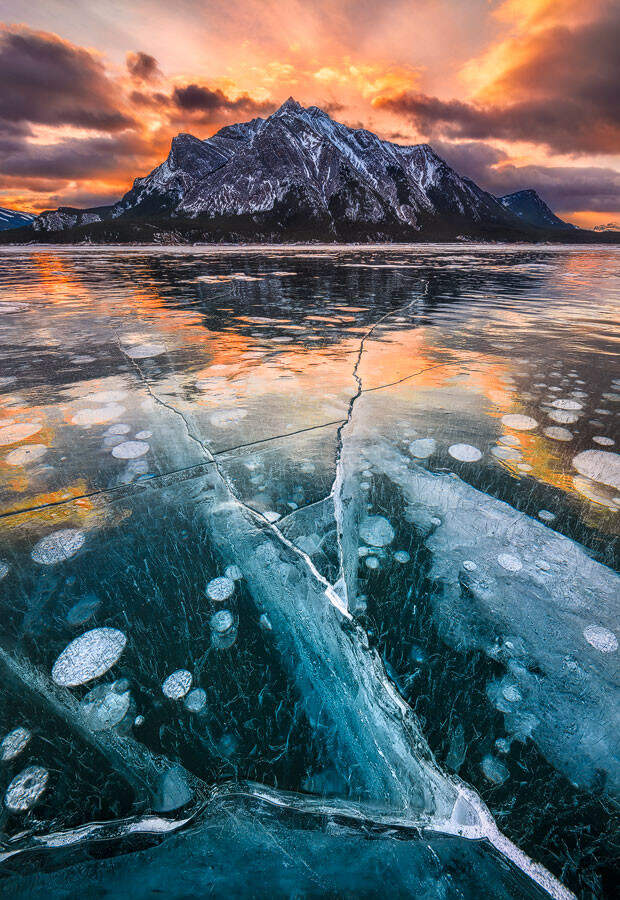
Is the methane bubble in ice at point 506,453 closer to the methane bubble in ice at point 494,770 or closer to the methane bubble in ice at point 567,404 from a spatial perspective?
the methane bubble in ice at point 567,404

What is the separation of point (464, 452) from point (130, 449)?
234cm

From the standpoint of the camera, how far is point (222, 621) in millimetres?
1492

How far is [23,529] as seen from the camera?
192 cm

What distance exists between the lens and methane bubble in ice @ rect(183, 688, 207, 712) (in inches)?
48.2

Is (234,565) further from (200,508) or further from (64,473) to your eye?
(64,473)

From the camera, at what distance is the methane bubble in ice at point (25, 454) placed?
2.45 metres

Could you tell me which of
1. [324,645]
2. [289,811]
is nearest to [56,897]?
[289,811]

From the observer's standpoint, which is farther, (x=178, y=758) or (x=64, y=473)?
(x=64, y=473)

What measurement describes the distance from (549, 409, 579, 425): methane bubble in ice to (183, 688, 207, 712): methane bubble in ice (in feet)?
10.1

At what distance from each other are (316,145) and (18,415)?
817 feet

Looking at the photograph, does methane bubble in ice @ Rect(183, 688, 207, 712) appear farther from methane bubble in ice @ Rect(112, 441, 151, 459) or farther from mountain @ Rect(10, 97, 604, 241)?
mountain @ Rect(10, 97, 604, 241)

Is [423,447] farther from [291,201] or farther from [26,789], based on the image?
[291,201]

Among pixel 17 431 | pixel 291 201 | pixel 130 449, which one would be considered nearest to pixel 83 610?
pixel 130 449

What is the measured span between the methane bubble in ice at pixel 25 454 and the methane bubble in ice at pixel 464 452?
2806mm
